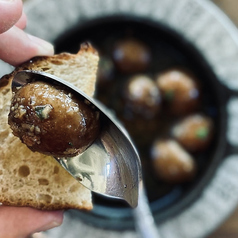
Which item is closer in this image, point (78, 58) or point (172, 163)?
point (78, 58)

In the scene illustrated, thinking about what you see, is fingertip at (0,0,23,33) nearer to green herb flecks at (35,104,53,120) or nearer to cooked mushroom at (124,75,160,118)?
green herb flecks at (35,104,53,120)

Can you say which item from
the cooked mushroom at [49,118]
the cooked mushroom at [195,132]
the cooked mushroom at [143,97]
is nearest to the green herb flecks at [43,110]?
the cooked mushroom at [49,118]

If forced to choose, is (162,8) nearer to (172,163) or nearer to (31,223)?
(172,163)

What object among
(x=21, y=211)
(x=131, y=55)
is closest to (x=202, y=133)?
(x=131, y=55)

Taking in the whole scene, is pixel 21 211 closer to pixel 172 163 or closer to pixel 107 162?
pixel 107 162

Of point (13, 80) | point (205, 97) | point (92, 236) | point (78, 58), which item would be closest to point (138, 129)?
point (205, 97)
